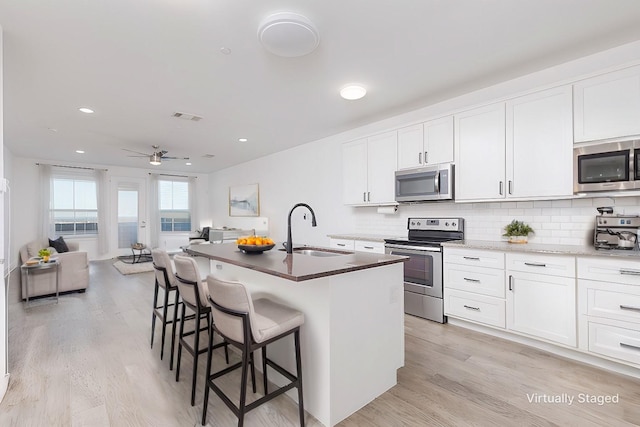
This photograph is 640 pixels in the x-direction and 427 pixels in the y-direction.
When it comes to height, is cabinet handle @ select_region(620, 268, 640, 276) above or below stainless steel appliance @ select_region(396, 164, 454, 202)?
below

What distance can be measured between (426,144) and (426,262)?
1.39 m

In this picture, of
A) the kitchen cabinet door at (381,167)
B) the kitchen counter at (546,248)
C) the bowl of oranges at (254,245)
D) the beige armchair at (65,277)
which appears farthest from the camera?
the beige armchair at (65,277)

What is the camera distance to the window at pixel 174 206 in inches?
340

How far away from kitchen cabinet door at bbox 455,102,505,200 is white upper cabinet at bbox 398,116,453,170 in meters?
0.11

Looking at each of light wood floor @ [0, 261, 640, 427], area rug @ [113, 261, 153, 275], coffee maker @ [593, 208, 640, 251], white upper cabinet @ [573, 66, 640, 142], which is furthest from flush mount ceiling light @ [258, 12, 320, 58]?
area rug @ [113, 261, 153, 275]

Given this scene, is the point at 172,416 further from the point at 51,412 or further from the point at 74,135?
the point at 74,135

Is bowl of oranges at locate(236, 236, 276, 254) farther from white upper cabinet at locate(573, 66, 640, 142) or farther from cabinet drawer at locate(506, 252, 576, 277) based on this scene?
white upper cabinet at locate(573, 66, 640, 142)

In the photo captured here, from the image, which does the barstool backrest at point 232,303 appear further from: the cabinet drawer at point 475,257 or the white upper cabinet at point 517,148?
the white upper cabinet at point 517,148

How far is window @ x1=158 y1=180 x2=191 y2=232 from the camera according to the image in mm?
8625

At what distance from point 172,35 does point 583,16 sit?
2953 millimetres

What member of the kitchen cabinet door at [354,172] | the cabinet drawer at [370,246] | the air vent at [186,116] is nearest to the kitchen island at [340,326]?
the cabinet drawer at [370,246]

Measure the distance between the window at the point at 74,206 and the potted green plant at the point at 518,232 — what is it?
899cm

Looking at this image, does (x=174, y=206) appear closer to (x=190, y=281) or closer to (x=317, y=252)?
(x=317, y=252)

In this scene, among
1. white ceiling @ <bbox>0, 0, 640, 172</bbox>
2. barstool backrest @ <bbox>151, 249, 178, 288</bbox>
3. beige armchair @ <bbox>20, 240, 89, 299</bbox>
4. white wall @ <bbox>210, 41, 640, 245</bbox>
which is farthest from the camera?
beige armchair @ <bbox>20, 240, 89, 299</bbox>
